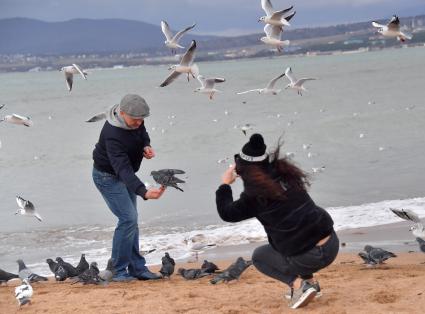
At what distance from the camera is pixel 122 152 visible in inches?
295

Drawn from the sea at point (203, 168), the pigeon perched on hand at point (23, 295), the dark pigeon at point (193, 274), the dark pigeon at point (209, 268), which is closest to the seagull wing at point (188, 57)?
the sea at point (203, 168)

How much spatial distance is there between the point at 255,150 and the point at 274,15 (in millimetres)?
6169

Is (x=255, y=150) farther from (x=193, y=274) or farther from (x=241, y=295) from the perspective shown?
(x=193, y=274)

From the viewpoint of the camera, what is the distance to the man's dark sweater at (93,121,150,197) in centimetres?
733

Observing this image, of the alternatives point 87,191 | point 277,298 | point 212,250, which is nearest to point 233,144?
point 87,191

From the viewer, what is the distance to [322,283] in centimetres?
735

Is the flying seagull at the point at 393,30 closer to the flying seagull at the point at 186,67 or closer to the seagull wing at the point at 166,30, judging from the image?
the flying seagull at the point at 186,67

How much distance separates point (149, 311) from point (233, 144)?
1817 cm

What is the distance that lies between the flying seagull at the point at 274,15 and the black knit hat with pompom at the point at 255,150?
19.9 ft

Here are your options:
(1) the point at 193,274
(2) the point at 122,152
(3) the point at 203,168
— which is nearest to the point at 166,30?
(1) the point at 193,274

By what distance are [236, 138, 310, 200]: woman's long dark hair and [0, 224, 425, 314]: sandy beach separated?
3.17ft

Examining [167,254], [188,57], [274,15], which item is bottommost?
[167,254]

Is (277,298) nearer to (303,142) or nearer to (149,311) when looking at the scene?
(149,311)

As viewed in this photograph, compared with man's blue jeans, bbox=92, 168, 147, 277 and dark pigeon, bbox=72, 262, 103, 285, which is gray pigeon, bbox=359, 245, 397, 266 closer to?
man's blue jeans, bbox=92, 168, 147, 277
